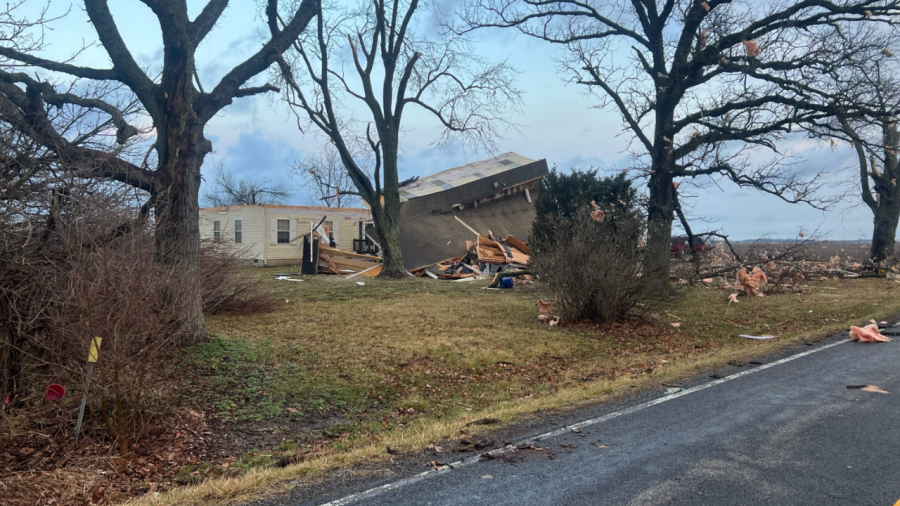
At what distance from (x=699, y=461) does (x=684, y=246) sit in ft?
47.7

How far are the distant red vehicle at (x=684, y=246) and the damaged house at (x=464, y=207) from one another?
853 centimetres

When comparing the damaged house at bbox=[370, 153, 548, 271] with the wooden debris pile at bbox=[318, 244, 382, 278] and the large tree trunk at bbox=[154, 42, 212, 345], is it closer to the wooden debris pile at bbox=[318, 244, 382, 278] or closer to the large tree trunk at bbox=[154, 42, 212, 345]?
the wooden debris pile at bbox=[318, 244, 382, 278]

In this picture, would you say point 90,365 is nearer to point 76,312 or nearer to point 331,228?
point 76,312

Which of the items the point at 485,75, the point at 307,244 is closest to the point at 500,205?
the point at 485,75

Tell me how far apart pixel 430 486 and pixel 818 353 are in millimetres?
7621

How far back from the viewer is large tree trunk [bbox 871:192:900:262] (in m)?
28.1

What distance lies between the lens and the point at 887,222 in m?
28.4

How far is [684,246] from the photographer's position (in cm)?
1788

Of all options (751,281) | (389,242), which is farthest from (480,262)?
(751,281)

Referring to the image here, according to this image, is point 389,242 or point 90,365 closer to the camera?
point 90,365

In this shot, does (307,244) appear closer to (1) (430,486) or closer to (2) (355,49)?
(2) (355,49)

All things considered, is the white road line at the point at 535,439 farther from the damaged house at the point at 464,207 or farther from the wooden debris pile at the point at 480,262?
the damaged house at the point at 464,207

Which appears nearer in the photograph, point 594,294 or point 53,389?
point 53,389

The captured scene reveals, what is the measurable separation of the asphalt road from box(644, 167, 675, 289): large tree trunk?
5.73m
